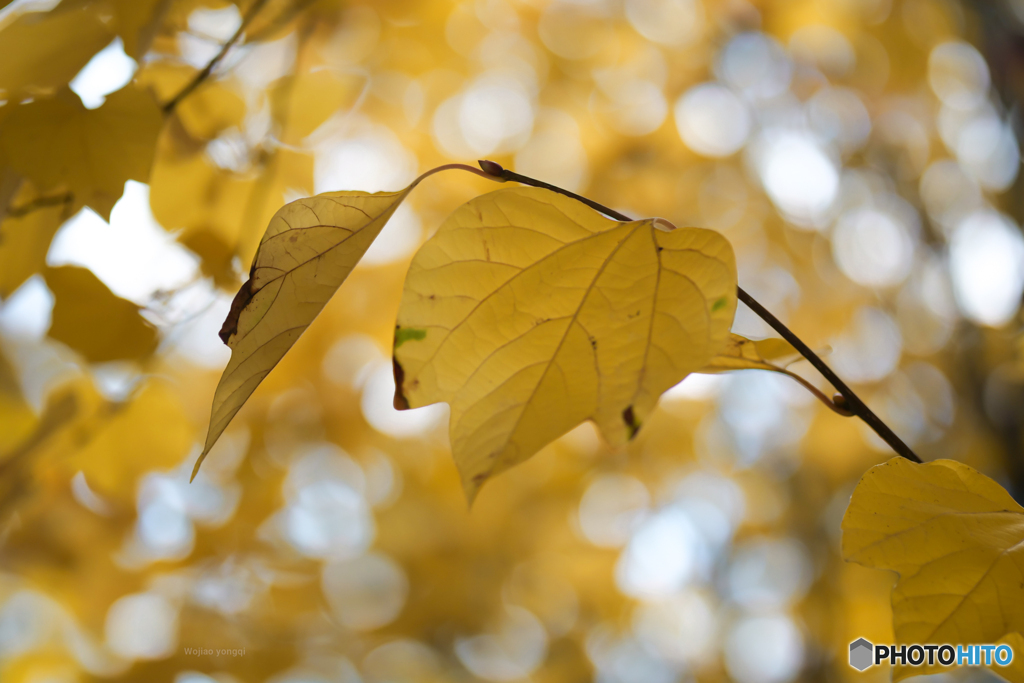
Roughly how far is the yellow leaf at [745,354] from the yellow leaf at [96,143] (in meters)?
0.49

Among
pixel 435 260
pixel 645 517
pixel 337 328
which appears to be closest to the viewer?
pixel 435 260

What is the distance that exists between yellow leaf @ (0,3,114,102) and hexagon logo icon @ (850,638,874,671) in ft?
3.08

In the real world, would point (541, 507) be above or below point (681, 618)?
above

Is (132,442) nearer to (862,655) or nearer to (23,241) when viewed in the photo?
(23,241)

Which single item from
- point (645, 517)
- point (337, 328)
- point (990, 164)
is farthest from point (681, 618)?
point (990, 164)

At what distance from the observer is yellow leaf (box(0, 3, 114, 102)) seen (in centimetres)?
45

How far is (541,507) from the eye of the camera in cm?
207

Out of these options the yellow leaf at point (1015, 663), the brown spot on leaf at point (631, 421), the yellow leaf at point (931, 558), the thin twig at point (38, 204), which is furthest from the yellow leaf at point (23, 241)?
the yellow leaf at point (1015, 663)

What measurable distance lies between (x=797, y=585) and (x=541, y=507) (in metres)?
0.99

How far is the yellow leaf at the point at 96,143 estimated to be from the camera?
462 millimetres

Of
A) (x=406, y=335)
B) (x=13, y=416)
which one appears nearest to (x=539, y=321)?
(x=406, y=335)

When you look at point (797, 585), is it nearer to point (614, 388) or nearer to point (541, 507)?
point (541, 507)

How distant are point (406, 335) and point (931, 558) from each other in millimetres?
355

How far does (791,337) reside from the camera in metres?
0.37
